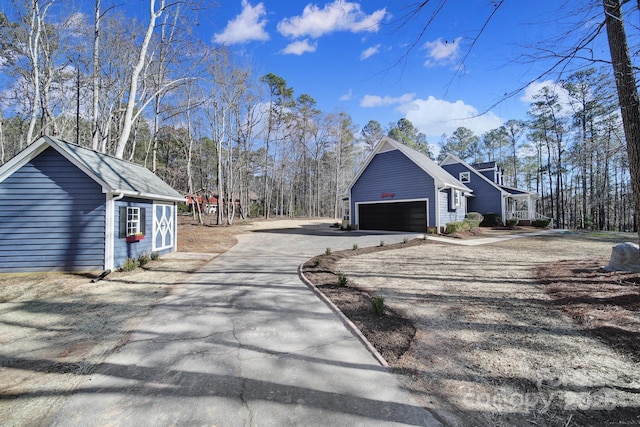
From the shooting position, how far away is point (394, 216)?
1797 cm

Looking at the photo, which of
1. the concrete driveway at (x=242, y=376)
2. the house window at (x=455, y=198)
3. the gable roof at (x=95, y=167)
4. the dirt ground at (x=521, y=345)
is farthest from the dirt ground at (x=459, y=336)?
the house window at (x=455, y=198)

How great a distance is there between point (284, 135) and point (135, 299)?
29.3 m

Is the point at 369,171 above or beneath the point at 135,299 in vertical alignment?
above

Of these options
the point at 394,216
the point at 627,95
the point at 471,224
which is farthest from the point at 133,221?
the point at 471,224

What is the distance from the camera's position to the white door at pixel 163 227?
9.66m

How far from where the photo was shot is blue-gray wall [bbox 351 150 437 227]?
16359 mm

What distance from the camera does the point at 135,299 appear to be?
5184 millimetres

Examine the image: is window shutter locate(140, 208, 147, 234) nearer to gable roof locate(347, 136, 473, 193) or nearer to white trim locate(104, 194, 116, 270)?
white trim locate(104, 194, 116, 270)

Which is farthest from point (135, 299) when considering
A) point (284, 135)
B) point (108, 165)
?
point (284, 135)

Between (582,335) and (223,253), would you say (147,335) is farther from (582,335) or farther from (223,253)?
(223,253)

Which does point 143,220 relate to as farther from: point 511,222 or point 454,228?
point 511,222

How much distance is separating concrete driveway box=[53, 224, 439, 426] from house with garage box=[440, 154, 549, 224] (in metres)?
23.1

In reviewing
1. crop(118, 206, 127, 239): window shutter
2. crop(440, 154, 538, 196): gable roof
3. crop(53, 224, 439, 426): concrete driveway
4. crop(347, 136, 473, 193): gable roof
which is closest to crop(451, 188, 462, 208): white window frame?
crop(347, 136, 473, 193): gable roof

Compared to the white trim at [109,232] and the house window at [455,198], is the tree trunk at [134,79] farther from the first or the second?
the house window at [455,198]
